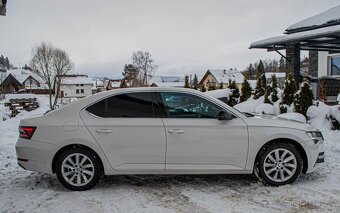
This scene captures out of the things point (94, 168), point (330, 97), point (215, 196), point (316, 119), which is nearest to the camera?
point (215, 196)

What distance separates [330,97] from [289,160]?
958cm

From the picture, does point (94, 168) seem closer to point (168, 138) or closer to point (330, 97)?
point (168, 138)

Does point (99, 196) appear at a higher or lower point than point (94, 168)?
lower

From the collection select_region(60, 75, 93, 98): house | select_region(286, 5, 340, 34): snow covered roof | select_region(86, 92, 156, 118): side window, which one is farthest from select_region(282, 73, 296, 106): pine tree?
select_region(60, 75, 93, 98): house

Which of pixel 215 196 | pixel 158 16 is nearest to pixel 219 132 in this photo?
pixel 215 196

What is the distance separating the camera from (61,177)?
4941 millimetres

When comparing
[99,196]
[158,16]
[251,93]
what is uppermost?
[158,16]

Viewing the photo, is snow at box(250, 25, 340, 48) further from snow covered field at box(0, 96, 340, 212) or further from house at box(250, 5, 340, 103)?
snow covered field at box(0, 96, 340, 212)

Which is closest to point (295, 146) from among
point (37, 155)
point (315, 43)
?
point (37, 155)

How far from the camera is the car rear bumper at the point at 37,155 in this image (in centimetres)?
492

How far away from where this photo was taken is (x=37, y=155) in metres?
4.95

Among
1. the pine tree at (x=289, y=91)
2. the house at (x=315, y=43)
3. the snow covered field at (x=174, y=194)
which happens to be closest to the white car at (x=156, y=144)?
the snow covered field at (x=174, y=194)

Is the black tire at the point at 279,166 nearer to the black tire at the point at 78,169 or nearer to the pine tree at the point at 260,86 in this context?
the black tire at the point at 78,169

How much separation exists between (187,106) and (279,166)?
66.1 inches
